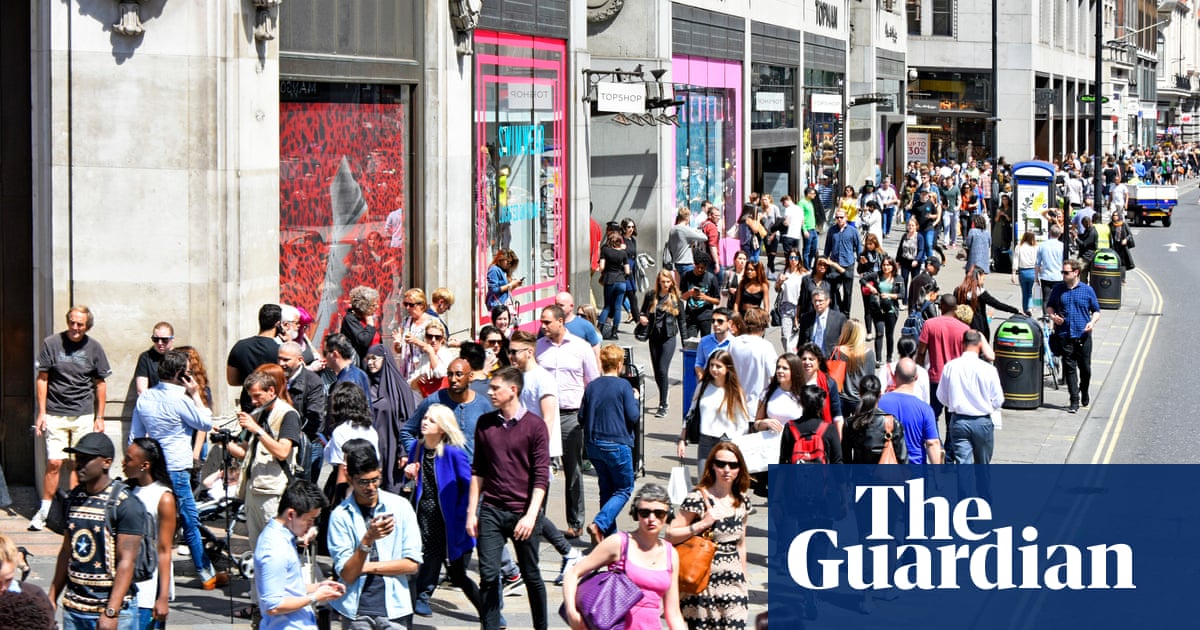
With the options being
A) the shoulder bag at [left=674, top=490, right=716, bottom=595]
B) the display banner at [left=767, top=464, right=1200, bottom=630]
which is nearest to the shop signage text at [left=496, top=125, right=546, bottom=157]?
the display banner at [left=767, top=464, right=1200, bottom=630]

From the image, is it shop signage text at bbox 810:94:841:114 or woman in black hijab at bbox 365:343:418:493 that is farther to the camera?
shop signage text at bbox 810:94:841:114

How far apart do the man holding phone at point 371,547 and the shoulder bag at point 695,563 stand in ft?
4.49

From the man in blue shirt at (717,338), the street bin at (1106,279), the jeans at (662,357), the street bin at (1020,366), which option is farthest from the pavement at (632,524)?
the street bin at (1106,279)

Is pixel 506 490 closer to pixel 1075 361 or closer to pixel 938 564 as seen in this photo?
pixel 938 564

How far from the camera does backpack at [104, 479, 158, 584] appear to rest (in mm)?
8133

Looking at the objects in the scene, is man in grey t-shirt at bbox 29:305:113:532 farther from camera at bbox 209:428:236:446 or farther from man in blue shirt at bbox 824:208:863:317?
man in blue shirt at bbox 824:208:863:317

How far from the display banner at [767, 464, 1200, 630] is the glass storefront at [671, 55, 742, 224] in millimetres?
17330

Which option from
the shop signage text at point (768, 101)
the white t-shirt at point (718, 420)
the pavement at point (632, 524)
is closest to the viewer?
the pavement at point (632, 524)

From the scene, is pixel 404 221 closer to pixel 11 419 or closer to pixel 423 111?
pixel 423 111

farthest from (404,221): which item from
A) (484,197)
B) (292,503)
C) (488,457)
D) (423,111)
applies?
(292,503)

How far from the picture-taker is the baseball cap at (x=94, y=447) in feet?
26.9

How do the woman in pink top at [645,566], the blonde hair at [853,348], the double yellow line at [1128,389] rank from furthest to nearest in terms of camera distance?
the double yellow line at [1128,389] → the blonde hair at [853,348] → the woman in pink top at [645,566]

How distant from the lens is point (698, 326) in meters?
19.4

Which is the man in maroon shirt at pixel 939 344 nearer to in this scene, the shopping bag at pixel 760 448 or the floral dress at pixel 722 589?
the shopping bag at pixel 760 448
